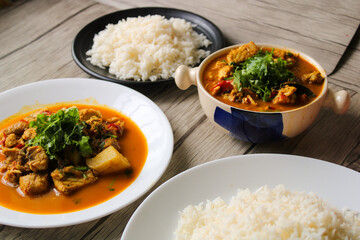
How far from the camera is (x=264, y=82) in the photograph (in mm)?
1887

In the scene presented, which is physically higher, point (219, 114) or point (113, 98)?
point (219, 114)

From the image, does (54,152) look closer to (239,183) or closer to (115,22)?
(239,183)

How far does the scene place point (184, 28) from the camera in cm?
286

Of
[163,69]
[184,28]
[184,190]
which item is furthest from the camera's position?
[184,28]

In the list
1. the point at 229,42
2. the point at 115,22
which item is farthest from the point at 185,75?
the point at 115,22

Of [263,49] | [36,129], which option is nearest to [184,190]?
[36,129]

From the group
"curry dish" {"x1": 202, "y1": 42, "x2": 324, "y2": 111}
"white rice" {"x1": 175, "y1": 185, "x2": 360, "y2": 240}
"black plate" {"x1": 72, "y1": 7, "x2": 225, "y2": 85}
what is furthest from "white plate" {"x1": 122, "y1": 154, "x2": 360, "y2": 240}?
"black plate" {"x1": 72, "y1": 7, "x2": 225, "y2": 85}

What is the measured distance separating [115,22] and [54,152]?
156 centimetres

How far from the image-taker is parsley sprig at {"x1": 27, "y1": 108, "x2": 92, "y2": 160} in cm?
183

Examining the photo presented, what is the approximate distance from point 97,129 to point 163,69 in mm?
707

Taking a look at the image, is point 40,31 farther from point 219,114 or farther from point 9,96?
point 219,114

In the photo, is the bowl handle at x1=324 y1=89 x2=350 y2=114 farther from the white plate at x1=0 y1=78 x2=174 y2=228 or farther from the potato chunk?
the potato chunk

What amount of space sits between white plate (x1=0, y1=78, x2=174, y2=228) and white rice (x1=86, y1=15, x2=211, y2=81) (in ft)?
0.79

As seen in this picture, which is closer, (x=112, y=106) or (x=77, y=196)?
(x=77, y=196)
